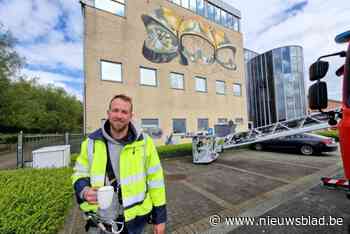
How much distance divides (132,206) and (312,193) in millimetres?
5353

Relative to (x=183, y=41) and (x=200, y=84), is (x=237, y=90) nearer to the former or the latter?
(x=200, y=84)

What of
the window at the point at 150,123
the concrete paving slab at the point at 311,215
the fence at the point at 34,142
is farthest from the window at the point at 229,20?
the concrete paving slab at the point at 311,215

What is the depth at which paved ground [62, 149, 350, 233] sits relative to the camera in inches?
133

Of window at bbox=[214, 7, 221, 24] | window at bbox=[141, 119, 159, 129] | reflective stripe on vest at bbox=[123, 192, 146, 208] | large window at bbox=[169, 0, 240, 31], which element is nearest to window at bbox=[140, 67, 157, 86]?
window at bbox=[141, 119, 159, 129]

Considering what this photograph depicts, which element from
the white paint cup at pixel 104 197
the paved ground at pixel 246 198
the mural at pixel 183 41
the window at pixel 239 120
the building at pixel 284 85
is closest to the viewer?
the white paint cup at pixel 104 197

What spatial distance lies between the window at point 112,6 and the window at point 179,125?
27.6 feet

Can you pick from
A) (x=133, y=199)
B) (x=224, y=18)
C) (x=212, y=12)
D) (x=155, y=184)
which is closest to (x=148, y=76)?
(x=212, y=12)

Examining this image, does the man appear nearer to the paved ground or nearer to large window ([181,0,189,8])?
the paved ground

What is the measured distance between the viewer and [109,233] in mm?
1708

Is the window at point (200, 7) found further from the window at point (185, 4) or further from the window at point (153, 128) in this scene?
the window at point (153, 128)

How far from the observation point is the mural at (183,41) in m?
13.4

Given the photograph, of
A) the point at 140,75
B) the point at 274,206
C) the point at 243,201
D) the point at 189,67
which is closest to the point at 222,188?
the point at 243,201

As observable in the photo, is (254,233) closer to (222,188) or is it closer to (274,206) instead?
(274,206)

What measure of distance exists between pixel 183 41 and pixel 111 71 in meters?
6.75
